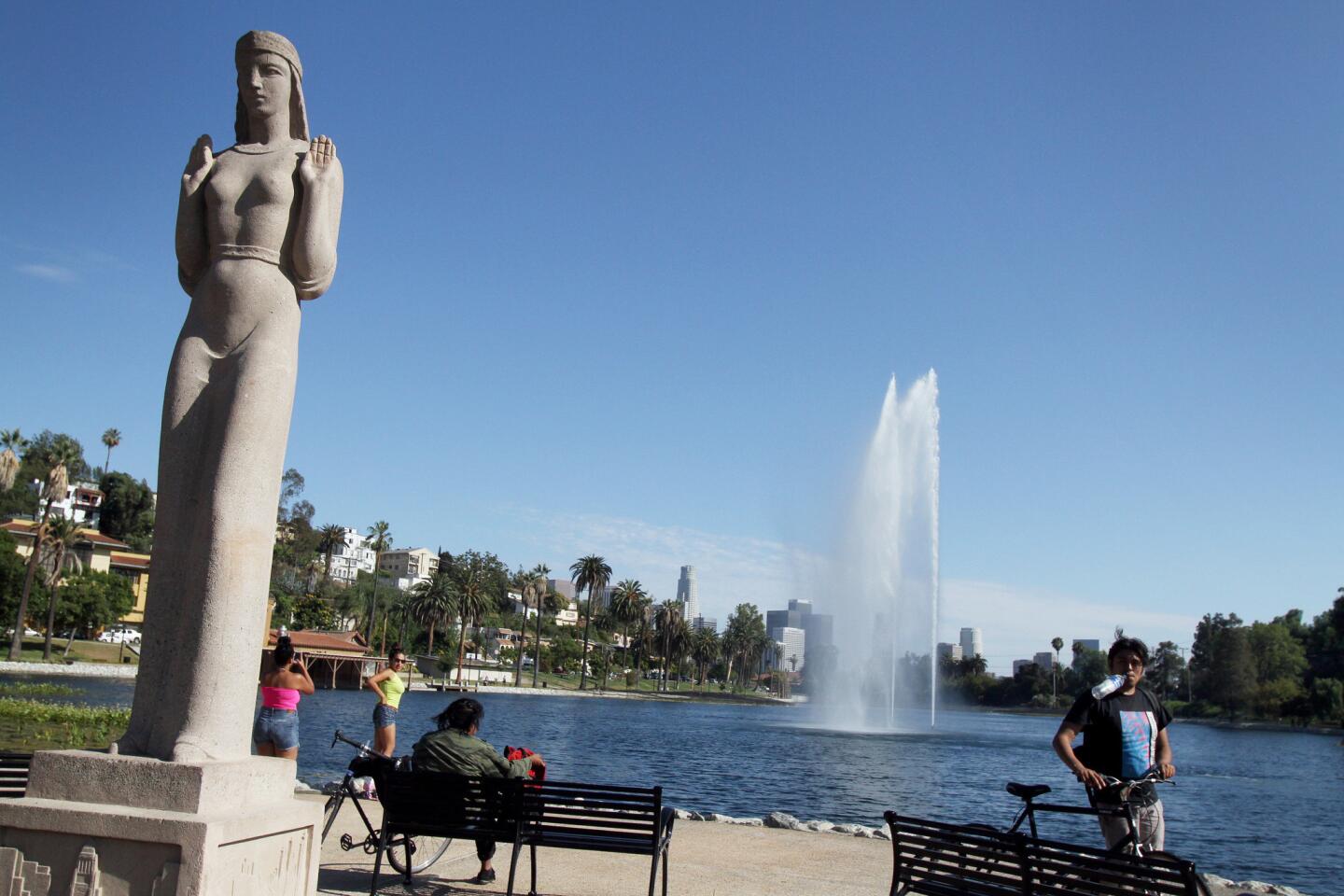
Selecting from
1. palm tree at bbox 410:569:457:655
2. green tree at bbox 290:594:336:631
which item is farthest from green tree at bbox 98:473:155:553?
palm tree at bbox 410:569:457:655

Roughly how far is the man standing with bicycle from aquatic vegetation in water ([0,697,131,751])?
55.1ft

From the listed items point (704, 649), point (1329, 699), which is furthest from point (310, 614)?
point (1329, 699)

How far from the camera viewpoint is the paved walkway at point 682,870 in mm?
7211

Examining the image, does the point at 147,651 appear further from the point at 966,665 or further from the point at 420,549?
the point at 420,549

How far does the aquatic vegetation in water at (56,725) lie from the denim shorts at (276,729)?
10.4 meters

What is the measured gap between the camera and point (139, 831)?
12.2ft

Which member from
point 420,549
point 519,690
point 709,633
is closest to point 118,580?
point 519,690

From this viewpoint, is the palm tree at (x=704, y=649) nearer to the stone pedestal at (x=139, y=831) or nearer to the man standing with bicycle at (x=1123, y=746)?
the man standing with bicycle at (x=1123, y=746)

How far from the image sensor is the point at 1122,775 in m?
5.47

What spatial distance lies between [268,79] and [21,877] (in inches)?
143

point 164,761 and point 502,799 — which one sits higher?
point 164,761

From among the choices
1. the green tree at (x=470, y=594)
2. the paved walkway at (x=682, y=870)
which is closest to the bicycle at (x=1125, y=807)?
the paved walkway at (x=682, y=870)

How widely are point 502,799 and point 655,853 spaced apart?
1024 mm

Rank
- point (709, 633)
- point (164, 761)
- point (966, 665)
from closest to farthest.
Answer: point (164, 761), point (709, 633), point (966, 665)
